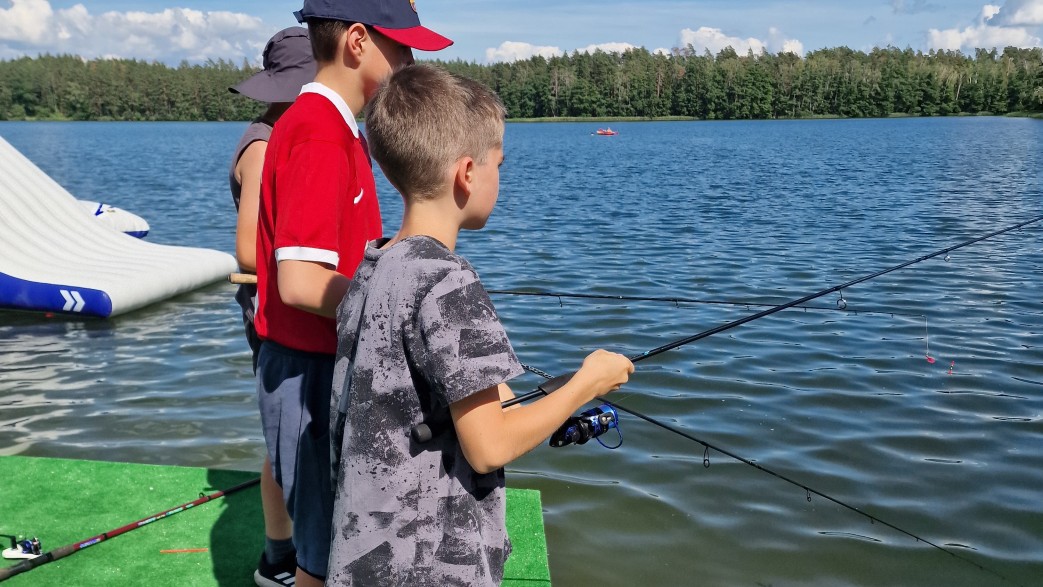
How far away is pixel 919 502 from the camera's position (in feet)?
16.6

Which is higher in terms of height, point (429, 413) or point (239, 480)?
point (429, 413)

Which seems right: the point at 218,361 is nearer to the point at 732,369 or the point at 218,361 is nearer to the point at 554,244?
the point at 732,369

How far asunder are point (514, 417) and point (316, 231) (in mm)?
655

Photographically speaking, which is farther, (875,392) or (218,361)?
(218,361)

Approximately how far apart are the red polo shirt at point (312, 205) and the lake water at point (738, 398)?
244cm

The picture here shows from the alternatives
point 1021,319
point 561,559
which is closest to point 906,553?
point 561,559

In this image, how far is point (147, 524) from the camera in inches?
152

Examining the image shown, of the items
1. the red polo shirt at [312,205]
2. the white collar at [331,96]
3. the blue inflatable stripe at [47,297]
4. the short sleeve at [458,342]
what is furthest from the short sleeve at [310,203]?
the blue inflatable stripe at [47,297]

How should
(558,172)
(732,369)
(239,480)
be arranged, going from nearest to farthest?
(239,480), (732,369), (558,172)

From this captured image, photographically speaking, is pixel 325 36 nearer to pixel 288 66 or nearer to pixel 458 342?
pixel 288 66

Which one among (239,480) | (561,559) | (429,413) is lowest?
(561,559)

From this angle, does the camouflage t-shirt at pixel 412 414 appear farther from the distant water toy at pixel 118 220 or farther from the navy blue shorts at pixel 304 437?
the distant water toy at pixel 118 220

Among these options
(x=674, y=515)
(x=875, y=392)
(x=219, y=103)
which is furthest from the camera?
(x=219, y=103)

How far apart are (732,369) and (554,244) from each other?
7101 mm
